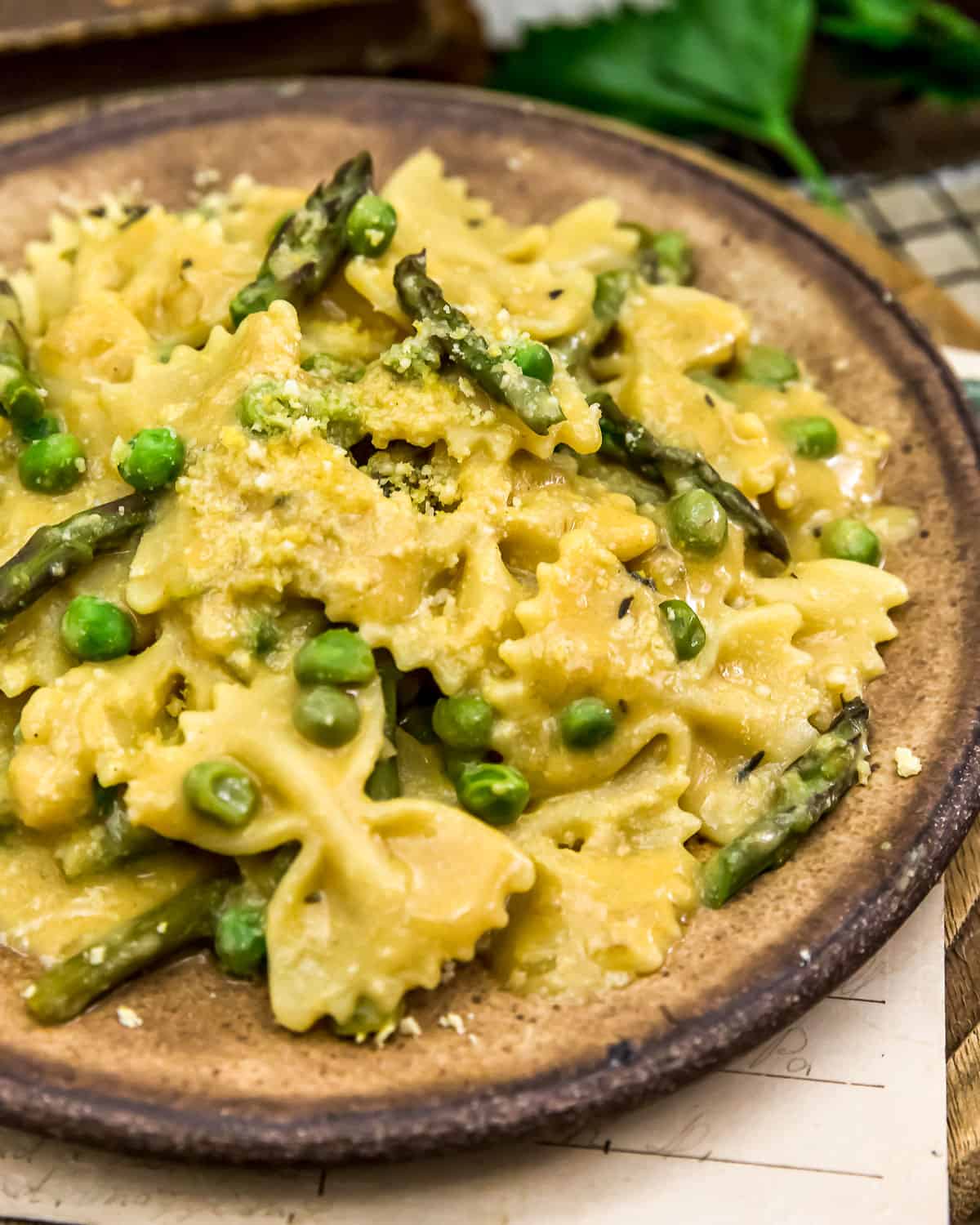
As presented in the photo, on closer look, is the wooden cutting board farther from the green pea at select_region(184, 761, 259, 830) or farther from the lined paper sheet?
the lined paper sheet

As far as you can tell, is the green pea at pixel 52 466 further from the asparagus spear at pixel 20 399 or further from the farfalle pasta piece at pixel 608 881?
the farfalle pasta piece at pixel 608 881

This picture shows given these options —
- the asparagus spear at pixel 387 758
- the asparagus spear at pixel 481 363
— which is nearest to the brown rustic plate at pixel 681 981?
the asparagus spear at pixel 387 758

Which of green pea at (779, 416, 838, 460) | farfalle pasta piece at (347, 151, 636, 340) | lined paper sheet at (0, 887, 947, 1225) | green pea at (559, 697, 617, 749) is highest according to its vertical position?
farfalle pasta piece at (347, 151, 636, 340)

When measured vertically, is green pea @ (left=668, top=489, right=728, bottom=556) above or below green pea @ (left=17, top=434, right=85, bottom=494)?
above

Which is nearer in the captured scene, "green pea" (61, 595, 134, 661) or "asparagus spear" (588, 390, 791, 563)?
"green pea" (61, 595, 134, 661)

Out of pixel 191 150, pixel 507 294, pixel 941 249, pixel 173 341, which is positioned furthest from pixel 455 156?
pixel 941 249

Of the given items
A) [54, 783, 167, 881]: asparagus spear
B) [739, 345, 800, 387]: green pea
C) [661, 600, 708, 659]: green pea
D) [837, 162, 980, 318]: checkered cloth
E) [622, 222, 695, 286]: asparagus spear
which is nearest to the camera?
[54, 783, 167, 881]: asparagus spear

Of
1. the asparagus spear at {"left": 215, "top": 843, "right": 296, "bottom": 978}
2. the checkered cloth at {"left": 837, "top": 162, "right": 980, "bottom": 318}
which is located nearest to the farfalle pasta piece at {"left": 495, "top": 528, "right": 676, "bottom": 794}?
the asparagus spear at {"left": 215, "top": 843, "right": 296, "bottom": 978}
